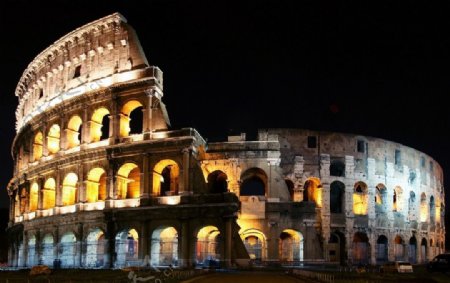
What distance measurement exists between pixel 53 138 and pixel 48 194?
13.8 feet

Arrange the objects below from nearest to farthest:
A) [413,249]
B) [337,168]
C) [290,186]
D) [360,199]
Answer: [290,186], [337,168], [360,199], [413,249]

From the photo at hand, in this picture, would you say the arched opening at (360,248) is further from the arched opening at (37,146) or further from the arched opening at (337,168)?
the arched opening at (37,146)

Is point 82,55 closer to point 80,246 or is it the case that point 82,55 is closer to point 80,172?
point 80,172

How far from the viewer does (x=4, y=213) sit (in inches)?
2899

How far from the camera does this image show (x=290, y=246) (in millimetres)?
40344

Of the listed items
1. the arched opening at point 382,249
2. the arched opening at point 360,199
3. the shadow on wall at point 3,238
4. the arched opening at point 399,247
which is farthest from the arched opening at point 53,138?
the arched opening at point 399,247

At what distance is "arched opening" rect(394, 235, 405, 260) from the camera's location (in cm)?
4650

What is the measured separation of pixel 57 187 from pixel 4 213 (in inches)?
1504

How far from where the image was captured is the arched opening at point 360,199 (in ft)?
145

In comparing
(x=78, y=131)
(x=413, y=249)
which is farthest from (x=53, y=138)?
(x=413, y=249)

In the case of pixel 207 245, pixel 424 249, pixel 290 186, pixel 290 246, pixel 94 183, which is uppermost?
pixel 290 186

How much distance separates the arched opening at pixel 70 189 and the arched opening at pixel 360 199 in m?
21.1

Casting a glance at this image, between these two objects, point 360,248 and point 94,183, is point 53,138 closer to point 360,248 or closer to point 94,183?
point 94,183

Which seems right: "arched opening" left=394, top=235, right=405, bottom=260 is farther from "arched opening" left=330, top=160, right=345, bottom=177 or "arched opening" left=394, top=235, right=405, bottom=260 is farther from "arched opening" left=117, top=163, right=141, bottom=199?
"arched opening" left=117, top=163, right=141, bottom=199
